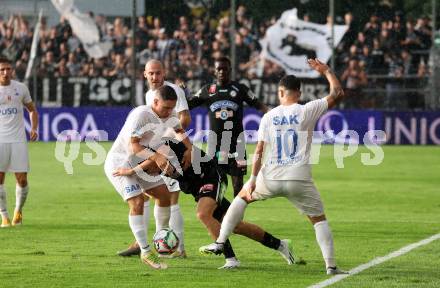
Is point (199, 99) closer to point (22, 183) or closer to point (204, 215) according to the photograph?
point (22, 183)

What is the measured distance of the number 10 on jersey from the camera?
11.3 metres

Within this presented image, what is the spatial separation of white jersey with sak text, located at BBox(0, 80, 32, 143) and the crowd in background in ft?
48.5

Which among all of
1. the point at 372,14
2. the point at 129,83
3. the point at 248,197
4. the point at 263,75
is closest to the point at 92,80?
the point at 129,83

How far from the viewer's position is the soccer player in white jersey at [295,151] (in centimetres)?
1121

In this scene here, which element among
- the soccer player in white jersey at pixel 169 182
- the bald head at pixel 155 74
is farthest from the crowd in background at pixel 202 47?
the bald head at pixel 155 74

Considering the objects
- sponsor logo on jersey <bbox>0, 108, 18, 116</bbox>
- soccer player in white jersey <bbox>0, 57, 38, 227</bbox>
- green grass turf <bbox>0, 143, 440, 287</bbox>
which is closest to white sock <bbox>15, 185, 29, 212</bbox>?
soccer player in white jersey <bbox>0, 57, 38, 227</bbox>

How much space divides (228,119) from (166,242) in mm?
3857

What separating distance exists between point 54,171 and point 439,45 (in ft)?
35.0

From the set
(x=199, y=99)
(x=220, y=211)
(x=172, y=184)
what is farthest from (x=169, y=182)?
(x=199, y=99)

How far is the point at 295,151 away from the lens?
446 inches

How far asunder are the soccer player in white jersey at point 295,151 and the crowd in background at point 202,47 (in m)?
19.6

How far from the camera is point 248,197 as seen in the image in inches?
457

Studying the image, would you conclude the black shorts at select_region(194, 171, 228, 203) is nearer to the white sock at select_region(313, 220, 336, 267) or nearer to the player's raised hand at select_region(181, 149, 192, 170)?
A: the player's raised hand at select_region(181, 149, 192, 170)

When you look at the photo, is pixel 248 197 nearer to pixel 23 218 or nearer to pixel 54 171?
pixel 23 218
